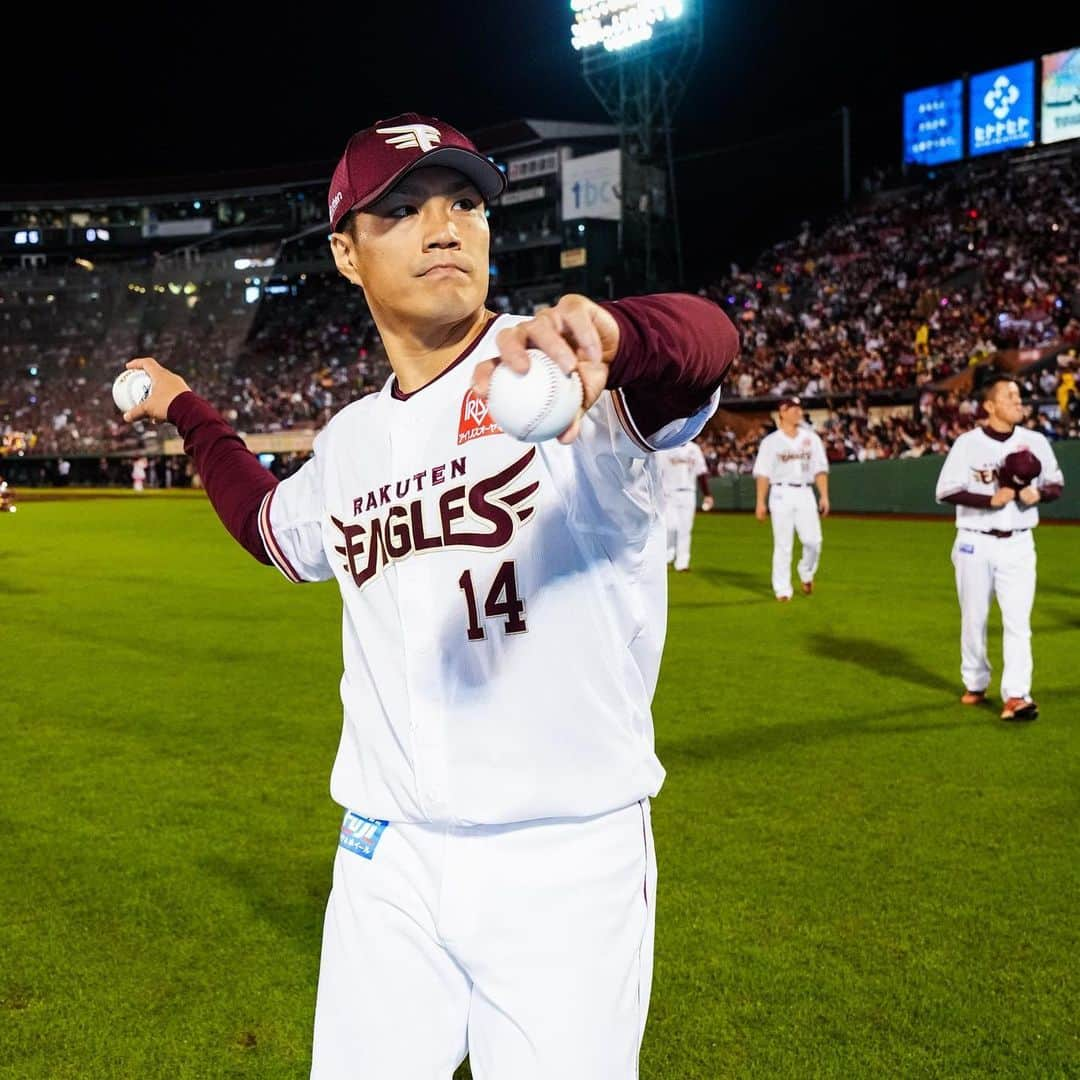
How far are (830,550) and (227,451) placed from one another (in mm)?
17669

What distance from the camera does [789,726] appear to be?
789 cm

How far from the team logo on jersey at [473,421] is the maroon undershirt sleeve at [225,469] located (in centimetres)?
75

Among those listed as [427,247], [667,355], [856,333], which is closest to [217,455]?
[427,247]

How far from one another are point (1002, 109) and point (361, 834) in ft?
138

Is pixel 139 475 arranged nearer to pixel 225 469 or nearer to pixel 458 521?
pixel 225 469

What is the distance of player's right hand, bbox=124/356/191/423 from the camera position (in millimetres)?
2910

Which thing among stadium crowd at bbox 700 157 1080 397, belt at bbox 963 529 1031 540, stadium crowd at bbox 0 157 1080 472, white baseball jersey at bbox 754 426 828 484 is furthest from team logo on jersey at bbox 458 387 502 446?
stadium crowd at bbox 700 157 1080 397

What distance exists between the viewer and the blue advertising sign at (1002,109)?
3784 cm

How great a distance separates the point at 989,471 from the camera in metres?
7.99

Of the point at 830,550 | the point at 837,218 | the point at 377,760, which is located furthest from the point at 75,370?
the point at 377,760

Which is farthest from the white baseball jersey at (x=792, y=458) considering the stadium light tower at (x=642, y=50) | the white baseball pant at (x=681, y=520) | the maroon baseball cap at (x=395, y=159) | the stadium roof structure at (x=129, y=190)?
the stadium roof structure at (x=129, y=190)

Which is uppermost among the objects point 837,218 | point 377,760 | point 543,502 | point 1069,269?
point 837,218

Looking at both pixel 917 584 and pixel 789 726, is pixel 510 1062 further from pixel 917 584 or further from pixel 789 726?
pixel 917 584

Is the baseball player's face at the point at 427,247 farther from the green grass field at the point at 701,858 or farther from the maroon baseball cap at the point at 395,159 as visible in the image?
the green grass field at the point at 701,858
